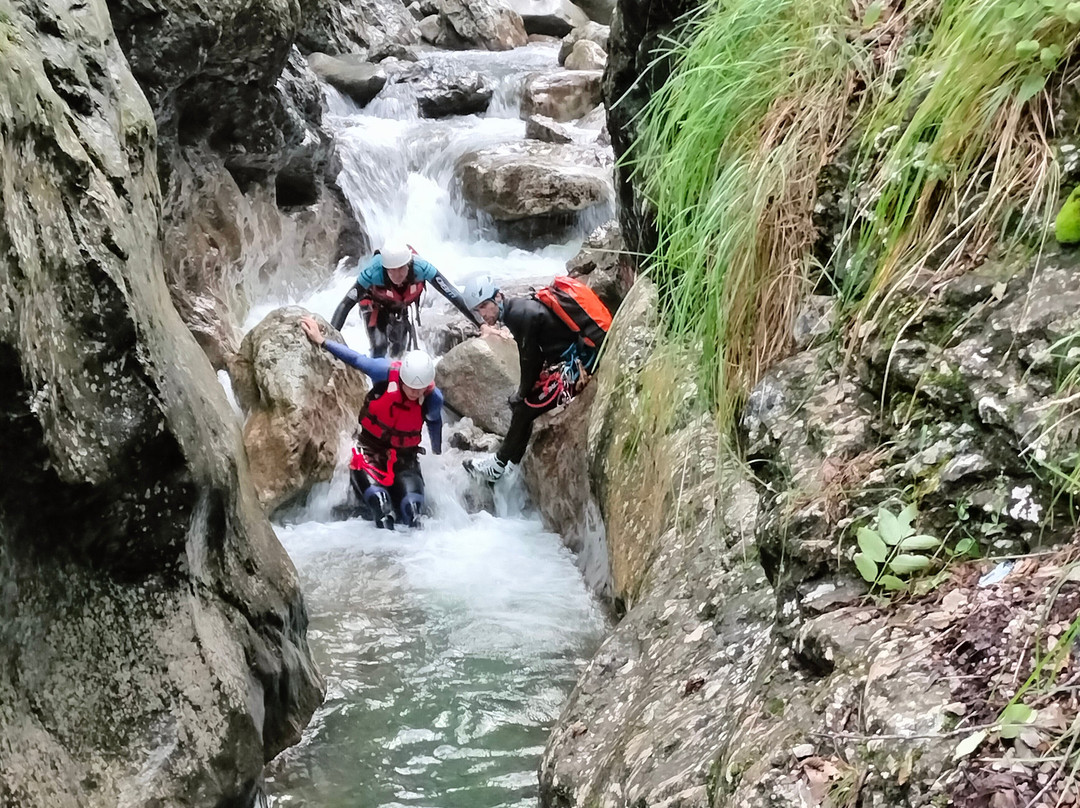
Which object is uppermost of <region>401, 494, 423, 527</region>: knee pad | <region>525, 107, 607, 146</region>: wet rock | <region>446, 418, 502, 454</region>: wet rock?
<region>525, 107, 607, 146</region>: wet rock

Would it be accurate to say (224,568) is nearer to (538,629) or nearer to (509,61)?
(538,629)

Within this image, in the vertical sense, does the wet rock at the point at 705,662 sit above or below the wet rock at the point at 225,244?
below

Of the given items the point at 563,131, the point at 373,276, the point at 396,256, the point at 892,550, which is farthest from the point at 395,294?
the point at 892,550

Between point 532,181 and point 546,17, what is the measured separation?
12.6 m

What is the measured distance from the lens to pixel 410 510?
721 centimetres

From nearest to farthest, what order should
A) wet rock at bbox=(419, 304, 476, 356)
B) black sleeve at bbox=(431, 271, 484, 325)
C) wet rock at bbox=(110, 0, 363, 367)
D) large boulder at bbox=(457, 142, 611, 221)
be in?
wet rock at bbox=(110, 0, 363, 367) → black sleeve at bbox=(431, 271, 484, 325) → wet rock at bbox=(419, 304, 476, 356) → large boulder at bbox=(457, 142, 611, 221)

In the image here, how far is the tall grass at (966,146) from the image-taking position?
162 centimetres

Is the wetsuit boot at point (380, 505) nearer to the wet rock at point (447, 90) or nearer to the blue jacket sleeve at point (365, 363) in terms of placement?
the blue jacket sleeve at point (365, 363)

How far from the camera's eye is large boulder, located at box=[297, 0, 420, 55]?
16.1 m

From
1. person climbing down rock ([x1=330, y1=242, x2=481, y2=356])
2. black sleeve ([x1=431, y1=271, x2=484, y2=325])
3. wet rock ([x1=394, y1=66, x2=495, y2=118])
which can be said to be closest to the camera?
black sleeve ([x1=431, y1=271, x2=484, y2=325])

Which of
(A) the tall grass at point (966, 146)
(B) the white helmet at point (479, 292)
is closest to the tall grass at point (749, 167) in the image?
(A) the tall grass at point (966, 146)

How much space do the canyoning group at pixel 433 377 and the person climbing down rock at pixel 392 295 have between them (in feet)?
0.04

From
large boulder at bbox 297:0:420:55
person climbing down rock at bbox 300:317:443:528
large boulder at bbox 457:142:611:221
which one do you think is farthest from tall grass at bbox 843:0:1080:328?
large boulder at bbox 297:0:420:55

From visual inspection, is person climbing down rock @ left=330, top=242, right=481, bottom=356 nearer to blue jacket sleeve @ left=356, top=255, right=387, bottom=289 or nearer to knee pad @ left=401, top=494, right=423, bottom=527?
blue jacket sleeve @ left=356, top=255, right=387, bottom=289
